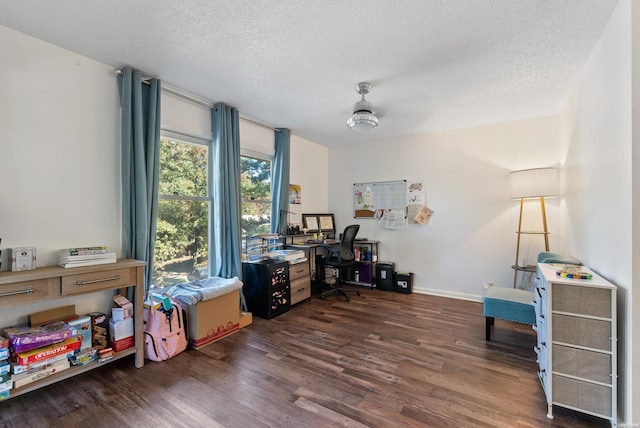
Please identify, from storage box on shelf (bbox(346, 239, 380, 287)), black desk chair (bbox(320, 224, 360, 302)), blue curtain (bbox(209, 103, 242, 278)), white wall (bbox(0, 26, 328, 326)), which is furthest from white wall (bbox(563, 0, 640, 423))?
white wall (bbox(0, 26, 328, 326))

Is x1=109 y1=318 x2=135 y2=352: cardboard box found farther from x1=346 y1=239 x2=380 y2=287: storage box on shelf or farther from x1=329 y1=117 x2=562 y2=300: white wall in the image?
x1=329 y1=117 x2=562 y2=300: white wall

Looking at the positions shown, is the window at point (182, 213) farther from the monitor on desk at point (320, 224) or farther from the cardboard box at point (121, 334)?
the monitor on desk at point (320, 224)

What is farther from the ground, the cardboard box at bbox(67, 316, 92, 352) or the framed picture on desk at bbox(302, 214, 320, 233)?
the framed picture on desk at bbox(302, 214, 320, 233)

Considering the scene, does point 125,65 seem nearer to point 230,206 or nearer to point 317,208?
point 230,206

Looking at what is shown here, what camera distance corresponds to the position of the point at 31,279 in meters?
1.73

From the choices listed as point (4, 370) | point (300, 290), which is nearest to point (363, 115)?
point (300, 290)

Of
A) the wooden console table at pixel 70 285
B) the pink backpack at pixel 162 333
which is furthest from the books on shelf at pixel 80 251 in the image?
the pink backpack at pixel 162 333

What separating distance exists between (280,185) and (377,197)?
5.69ft

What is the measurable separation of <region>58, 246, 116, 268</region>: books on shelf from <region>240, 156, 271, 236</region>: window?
1681 millimetres

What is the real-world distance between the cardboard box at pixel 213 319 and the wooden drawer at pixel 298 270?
0.84 meters

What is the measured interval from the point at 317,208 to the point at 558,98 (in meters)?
3.54

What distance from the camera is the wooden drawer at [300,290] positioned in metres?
3.64

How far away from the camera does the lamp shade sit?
319 centimetres

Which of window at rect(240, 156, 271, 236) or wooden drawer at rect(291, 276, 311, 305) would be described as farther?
window at rect(240, 156, 271, 236)
